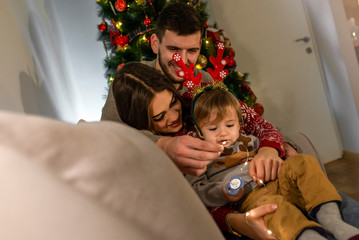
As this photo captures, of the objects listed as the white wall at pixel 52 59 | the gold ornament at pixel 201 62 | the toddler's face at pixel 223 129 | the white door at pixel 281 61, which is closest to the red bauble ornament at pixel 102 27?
the white wall at pixel 52 59

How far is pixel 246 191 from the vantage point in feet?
3.78

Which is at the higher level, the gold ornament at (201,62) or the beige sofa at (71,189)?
the beige sofa at (71,189)

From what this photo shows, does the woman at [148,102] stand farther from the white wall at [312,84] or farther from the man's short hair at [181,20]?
the white wall at [312,84]

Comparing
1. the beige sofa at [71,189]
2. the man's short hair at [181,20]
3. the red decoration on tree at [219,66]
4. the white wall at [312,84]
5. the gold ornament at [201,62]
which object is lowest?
the white wall at [312,84]

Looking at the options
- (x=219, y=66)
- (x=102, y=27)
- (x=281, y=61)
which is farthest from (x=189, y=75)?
(x=281, y=61)

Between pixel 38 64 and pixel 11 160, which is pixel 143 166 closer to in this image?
pixel 11 160

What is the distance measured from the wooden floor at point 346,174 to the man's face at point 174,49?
170 centimetres

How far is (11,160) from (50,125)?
55 millimetres

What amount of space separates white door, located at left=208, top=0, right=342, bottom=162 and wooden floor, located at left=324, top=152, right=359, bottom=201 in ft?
0.60

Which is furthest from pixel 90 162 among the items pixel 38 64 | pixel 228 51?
pixel 228 51

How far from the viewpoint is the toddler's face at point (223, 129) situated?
1.21 meters

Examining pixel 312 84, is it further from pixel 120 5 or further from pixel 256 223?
pixel 256 223

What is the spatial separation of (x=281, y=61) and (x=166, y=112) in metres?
2.19

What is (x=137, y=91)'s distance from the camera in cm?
127
